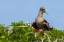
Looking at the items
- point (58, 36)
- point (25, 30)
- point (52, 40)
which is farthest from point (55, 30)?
point (25, 30)

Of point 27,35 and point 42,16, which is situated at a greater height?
point 42,16

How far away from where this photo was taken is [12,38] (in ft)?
21.5

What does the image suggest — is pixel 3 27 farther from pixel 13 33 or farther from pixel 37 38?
pixel 37 38

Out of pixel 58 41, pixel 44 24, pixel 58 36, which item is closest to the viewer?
pixel 58 41

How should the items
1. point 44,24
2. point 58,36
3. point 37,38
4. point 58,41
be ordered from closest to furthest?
point 37,38, point 58,41, point 58,36, point 44,24

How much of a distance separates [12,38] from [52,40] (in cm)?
116

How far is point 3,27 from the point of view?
6.57 m

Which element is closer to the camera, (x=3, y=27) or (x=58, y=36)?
(x=3, y=27)

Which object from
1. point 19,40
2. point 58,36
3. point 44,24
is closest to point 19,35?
point 19,40

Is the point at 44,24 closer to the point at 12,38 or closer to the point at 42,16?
the point at 42,16

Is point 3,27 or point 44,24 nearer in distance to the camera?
point 3,27

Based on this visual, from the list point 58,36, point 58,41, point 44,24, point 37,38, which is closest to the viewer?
point 37,38

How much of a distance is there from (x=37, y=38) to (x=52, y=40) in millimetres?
814

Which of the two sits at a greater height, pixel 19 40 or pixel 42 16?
pixel 42 16
